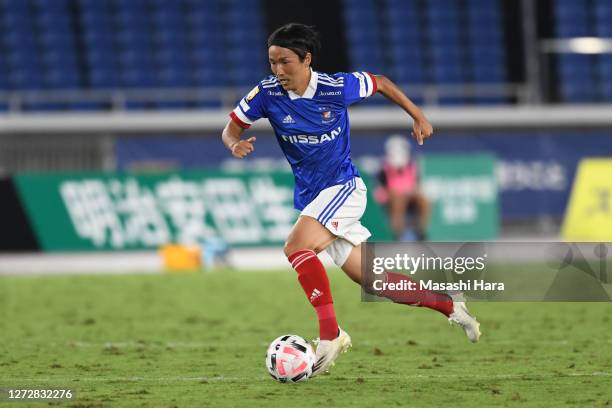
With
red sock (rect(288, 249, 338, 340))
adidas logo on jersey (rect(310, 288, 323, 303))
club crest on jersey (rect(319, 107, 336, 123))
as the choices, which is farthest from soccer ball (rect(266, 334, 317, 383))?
club crest on jersey (rect(319, 107, 336, 123))

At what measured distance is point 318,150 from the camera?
22.2 feet

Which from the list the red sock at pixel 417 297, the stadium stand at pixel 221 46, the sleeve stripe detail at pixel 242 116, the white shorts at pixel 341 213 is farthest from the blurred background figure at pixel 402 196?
the sleeve stripe detail at pixel 242 116

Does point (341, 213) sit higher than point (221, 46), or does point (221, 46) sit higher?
point (341, 213)

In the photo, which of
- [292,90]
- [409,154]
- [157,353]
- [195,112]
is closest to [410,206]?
[409,154]

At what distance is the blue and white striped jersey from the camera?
6.72 m

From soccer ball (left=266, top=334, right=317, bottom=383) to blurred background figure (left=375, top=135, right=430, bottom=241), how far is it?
38.4ft

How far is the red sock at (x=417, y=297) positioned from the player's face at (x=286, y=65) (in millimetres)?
1232

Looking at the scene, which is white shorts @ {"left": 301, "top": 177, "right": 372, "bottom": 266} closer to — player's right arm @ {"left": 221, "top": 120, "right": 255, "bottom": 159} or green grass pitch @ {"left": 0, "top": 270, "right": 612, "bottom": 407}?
player's right arm @ {"left": 221, "top": 120, "right": 255, "bottom": 159}

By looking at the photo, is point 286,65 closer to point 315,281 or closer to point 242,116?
point 242,116

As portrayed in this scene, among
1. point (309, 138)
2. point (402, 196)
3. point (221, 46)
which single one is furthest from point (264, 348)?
point (221, 46)

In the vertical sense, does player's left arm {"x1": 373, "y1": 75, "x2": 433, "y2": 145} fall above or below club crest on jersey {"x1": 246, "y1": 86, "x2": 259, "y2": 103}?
below

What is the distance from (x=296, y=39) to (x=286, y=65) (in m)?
0.16

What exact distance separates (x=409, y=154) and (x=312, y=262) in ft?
51.9

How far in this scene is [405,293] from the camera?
6.83 meters
